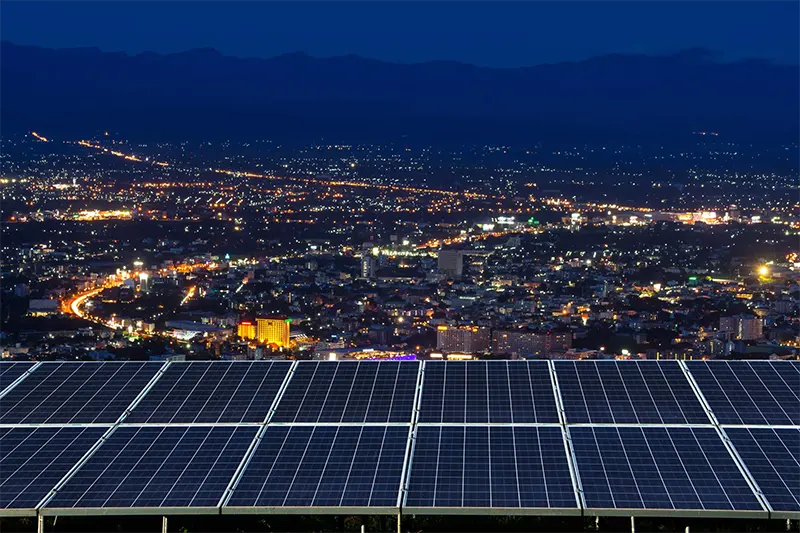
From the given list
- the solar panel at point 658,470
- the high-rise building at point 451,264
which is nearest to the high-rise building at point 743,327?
the high-rise building at point 451,264

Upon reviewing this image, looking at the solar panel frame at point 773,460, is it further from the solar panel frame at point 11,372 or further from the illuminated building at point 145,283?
the illuminated building at point 145,283

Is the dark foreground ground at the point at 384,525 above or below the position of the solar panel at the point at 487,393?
below

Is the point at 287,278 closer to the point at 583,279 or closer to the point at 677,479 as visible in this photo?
the point at 583,279

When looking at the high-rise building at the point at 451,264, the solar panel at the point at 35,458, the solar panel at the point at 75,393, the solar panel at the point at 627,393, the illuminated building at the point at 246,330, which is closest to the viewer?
the solar panel at the point at 35,458

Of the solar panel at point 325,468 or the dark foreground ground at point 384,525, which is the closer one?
the solar panel at point 325,468

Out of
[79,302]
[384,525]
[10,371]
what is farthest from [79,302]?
[384,525]

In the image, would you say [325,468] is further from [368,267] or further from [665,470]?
[368,267]

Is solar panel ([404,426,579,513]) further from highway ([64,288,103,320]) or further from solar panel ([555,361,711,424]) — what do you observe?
highway ([64,288,103,320])
